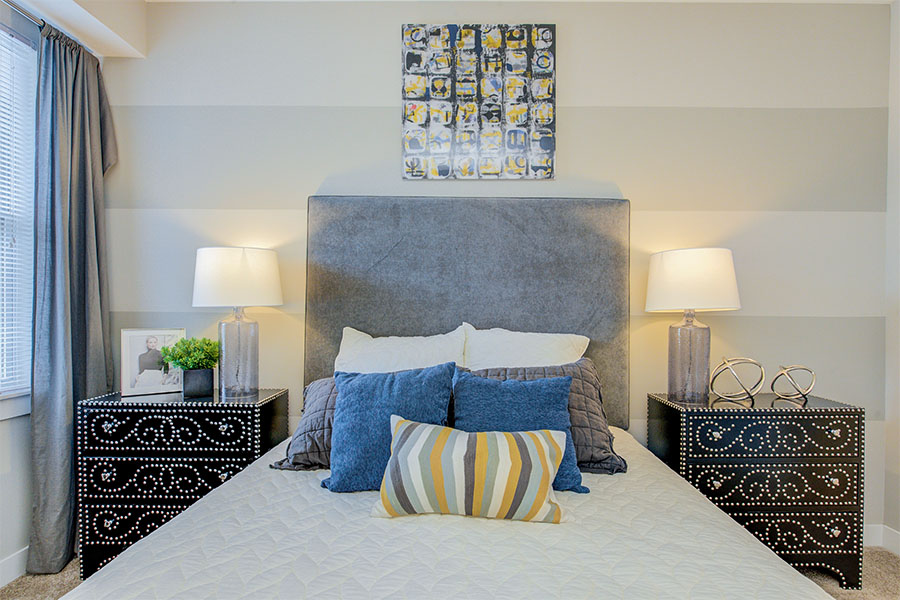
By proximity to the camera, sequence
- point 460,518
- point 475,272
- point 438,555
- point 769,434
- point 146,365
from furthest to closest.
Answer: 1. point 475,272
2. point 146,365
3. point 769,434
4. point 460,518
5. point 438,555

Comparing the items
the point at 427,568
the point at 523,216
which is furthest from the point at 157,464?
the point at 523,216

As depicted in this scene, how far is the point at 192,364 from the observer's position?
2428 millimetres

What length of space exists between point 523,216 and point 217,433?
1620 mm

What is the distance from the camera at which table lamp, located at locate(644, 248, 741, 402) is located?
2.38 meters

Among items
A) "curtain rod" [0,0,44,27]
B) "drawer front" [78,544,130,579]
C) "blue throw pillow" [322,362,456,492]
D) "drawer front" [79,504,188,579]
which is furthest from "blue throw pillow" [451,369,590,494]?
"curtain rod" [0,0,44,27]

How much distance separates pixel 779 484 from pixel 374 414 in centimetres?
167

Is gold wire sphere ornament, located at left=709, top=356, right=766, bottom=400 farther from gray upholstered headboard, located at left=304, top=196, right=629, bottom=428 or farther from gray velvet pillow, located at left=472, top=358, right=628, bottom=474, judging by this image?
gray velvet pillow, located at left=472, top=358, right=628, bottom=474

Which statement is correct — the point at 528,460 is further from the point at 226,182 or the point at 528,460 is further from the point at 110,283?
the point at 110,283

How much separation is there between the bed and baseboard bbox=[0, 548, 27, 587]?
1217 mm

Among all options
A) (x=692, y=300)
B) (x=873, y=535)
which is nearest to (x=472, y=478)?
(x=692, y=300)

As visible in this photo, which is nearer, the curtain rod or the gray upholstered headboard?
the curtain rod

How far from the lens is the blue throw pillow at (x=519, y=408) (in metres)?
1.77

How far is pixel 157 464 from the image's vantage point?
2.28m

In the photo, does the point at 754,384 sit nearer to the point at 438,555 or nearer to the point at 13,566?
the point at 438,555
